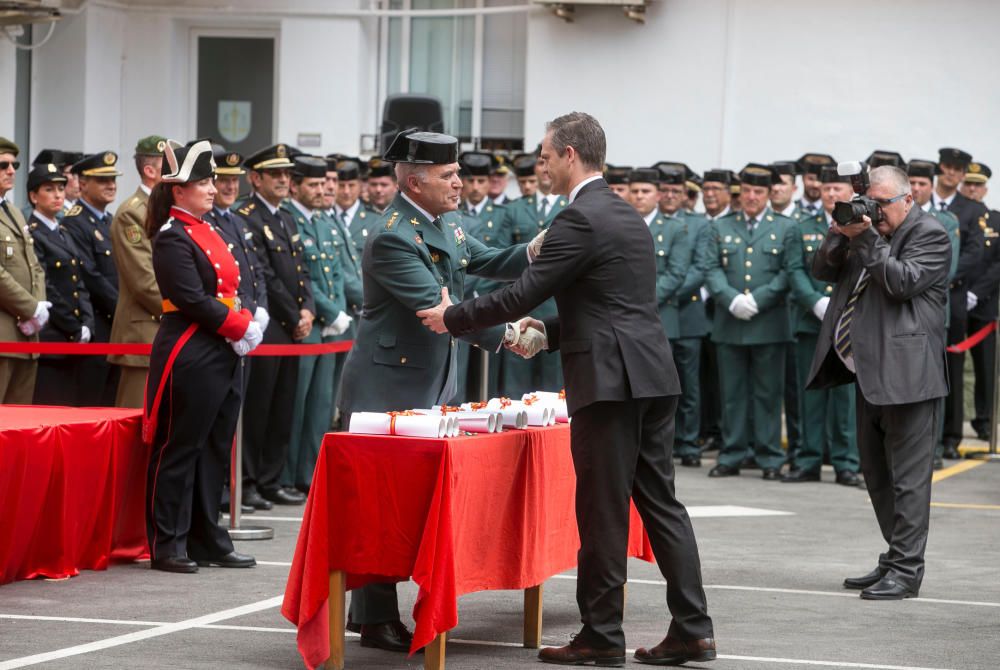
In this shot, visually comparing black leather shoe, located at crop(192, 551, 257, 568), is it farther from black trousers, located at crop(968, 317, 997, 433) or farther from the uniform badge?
black trousers, located at crop(968, 317, 997, 433)

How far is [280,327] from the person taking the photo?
35.6ft

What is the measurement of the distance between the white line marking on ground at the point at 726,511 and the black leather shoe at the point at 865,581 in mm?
2429

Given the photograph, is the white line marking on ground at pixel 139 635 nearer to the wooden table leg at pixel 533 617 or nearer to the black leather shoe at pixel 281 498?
the wooden table leg at pixel 533 617

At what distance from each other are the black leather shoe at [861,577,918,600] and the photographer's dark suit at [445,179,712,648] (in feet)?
6.11

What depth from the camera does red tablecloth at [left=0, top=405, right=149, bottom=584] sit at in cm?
775

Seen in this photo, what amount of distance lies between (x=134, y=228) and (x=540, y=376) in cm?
443

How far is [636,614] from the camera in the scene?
7512 mm

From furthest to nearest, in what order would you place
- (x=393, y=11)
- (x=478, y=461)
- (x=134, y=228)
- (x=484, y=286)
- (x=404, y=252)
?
(x=393, y=11) → (x=484, y=286) → (x=134, y=228) → (x=404, y=252) → (x=478, y=461)

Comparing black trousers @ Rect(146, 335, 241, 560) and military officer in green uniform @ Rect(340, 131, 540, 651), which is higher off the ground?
military officer in green uniform @ Rect(340, 131, 540, 651)

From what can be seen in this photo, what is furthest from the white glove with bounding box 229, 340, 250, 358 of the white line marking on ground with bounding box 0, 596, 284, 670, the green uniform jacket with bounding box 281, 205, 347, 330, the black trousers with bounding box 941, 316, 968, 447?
the black trousers with bounding box 941, 316, 968, 447

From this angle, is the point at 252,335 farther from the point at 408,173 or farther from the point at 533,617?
the point at 533,617

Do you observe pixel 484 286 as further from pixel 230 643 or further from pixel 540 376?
pixel 230 643

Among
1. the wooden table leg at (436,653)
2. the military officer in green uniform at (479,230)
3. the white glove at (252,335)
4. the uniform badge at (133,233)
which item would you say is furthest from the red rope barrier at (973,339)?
the wooden table leg at (436,653)

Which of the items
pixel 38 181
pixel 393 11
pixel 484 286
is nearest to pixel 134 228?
pixel 38 181
